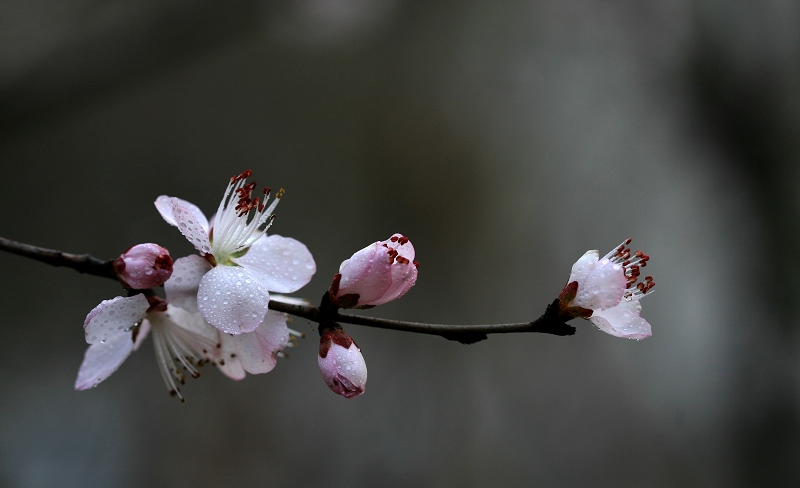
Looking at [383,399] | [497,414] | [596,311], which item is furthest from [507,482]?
[596,311]

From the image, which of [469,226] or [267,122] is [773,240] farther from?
[267,122]

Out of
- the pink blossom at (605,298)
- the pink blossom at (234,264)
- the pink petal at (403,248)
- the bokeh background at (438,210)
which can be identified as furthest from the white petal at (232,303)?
the bokeh background at (438,210)

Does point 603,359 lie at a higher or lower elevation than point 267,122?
lower

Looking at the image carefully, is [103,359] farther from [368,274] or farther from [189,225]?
[368,274]

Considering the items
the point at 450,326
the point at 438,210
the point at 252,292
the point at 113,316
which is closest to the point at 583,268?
the point at 450,326

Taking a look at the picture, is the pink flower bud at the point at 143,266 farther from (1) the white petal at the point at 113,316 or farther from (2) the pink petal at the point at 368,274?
(2) the pink petal at the point at 368,274

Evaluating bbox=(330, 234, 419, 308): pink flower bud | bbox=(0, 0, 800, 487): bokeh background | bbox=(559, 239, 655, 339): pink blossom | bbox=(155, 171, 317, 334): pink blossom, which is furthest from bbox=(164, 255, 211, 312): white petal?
bbox=(0, 0, 800, 487): bokeh background

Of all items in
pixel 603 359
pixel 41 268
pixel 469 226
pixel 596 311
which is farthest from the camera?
pixel 469 226
